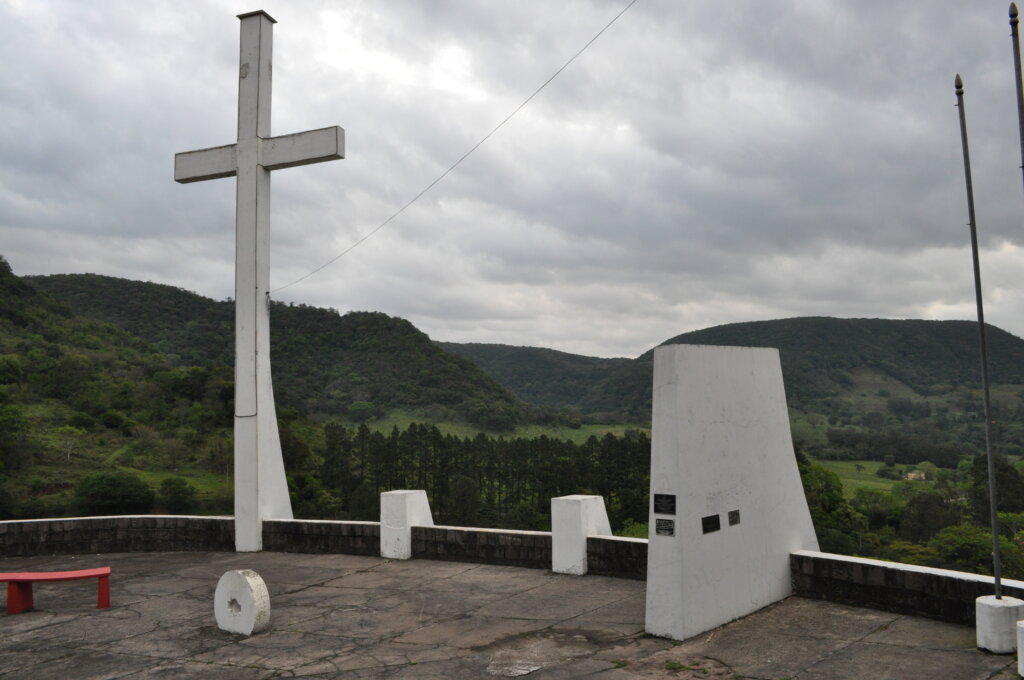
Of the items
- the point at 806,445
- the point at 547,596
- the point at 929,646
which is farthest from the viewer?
the point at 806,445

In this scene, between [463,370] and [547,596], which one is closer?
[547,596]

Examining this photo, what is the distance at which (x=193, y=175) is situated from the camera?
35.4 ft

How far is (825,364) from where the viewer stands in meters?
94.8

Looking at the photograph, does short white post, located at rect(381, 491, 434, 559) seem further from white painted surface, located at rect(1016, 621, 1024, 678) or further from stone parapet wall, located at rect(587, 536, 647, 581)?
white painted surface, located at rect(1016, 621, 1024, 678)

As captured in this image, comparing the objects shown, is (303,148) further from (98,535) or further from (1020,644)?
(1020,644)

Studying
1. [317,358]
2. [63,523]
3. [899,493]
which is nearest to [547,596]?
[63,523]

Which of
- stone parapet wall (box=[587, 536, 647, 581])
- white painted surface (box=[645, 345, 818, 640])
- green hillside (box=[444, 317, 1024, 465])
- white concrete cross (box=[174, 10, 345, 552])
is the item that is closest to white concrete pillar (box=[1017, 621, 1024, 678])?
white painted surface (box=[645, 345, 818, 640])

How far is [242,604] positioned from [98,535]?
5.81 m

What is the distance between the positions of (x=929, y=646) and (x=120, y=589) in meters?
7.61

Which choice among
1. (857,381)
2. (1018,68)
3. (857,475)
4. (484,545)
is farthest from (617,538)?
(857,381)

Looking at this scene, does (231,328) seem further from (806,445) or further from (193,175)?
(806,445)

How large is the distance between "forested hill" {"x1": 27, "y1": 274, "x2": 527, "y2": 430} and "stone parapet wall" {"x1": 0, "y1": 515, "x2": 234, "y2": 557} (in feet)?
89.6

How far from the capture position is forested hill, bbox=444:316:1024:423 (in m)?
85.8

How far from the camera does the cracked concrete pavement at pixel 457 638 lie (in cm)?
518
